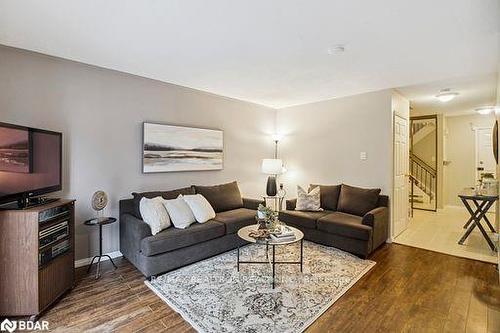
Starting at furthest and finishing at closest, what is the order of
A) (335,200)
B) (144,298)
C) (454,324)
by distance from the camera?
(335,200) → (144,298) → (454,324)

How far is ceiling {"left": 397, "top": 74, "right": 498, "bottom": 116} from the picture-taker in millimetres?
3723

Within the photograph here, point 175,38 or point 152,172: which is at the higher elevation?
point 175,38

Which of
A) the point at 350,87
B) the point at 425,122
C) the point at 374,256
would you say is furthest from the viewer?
the point at 425,122

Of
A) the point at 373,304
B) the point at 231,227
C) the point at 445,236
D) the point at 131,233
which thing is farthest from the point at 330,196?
the point at 131,233

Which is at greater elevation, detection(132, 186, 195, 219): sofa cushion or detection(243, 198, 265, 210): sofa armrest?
detection(132, 186, 195, 219): sofa cushion

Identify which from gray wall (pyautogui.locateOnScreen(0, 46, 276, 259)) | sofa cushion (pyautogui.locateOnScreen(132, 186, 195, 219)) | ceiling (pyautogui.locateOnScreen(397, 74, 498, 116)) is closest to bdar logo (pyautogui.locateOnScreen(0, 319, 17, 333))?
gray wall (pyautogui.locateOnScreen(0, 46, 276, 259))

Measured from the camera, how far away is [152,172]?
147 inches

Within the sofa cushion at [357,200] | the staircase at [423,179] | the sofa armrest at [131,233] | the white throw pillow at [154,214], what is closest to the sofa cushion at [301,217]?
the sofa cushion at [357,200]

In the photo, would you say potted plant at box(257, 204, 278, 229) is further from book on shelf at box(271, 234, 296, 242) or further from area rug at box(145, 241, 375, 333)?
area rug at box(145, 241, 375, 333)

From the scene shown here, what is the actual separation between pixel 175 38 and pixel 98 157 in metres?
1.85

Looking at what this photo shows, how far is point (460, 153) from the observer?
22.1 ft

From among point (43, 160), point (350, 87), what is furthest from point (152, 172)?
point (350, 87)

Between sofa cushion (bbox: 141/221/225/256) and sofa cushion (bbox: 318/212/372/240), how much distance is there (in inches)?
59.6

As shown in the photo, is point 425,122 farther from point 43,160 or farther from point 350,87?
point 43,160
